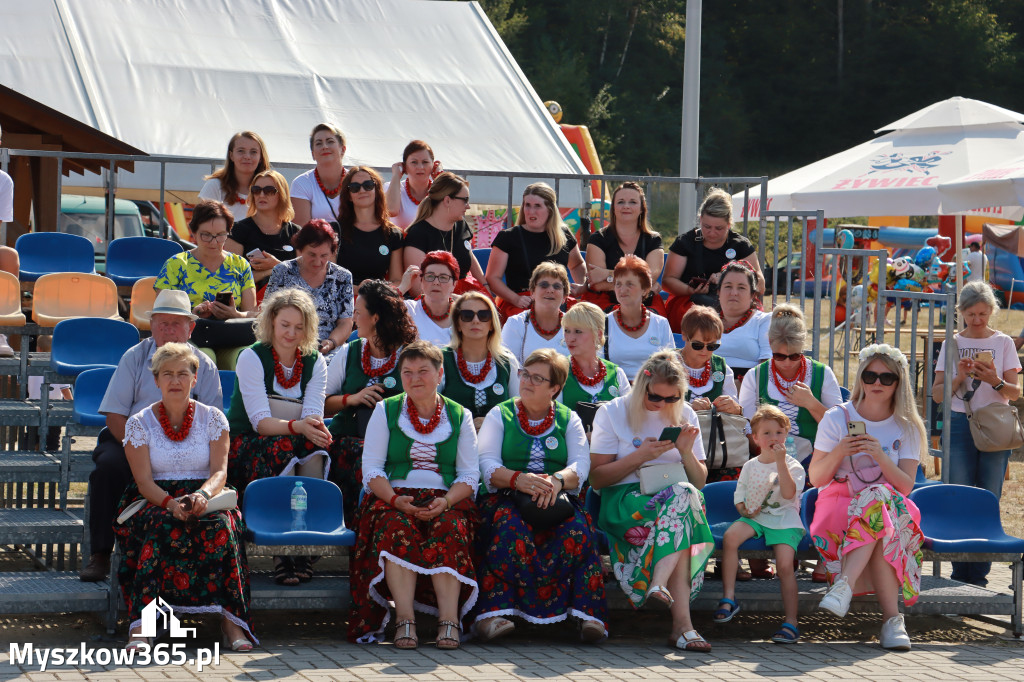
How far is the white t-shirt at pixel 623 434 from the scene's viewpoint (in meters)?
6.00

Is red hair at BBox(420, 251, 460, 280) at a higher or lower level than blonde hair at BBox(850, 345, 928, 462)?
higher

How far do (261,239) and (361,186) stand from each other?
0.69m

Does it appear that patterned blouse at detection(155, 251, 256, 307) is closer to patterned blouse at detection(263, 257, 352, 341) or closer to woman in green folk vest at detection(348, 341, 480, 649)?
patterned blouse at detection(263, 257, 352, 341)

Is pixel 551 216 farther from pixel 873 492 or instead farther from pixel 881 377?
pixel 873 492

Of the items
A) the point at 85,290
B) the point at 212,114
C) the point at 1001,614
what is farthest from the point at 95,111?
the point at 1001,614

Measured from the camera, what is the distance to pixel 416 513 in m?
5.56

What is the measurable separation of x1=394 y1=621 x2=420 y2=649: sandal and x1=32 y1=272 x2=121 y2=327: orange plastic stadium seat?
3.37 meters

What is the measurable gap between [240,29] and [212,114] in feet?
6.19

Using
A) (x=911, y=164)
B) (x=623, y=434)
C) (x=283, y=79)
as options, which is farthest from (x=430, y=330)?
(x=283, y=79)

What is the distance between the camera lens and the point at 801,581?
6.69m

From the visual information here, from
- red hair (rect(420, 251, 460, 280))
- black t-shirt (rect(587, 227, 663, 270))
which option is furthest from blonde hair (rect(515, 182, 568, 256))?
red hair (rect(420, 251, 460, 280))

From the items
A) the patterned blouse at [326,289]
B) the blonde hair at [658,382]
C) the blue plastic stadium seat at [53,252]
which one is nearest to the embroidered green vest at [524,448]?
the blonde hair at [658,382]

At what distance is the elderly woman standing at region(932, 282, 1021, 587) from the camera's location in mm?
7289

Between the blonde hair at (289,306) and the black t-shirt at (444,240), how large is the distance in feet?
5.74
